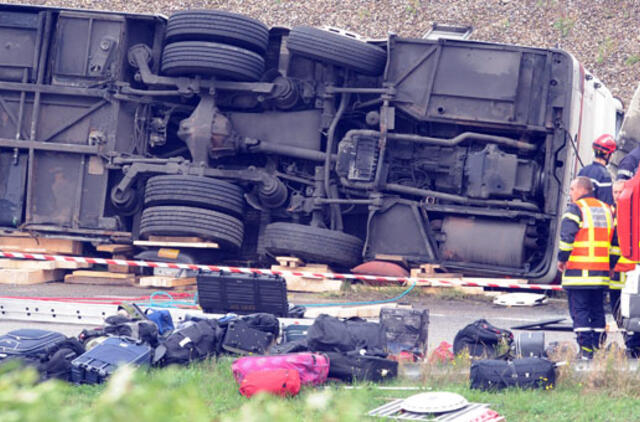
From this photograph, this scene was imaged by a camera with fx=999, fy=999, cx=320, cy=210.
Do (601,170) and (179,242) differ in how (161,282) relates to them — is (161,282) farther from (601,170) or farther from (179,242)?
(601,170)

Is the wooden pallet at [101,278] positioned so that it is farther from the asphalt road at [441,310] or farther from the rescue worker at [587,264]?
the rescue worker at [587,264]

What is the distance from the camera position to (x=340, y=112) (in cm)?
1147

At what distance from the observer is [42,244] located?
1179 centimetres

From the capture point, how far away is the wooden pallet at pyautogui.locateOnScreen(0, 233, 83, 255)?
463 inches

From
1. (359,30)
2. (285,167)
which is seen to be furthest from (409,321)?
(359,30)

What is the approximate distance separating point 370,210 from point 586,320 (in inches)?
Result: 172

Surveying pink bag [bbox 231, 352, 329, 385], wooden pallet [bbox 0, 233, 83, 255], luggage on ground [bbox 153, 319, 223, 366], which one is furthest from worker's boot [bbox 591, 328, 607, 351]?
wooden pallet [bbox 0, 233, 83, 255]

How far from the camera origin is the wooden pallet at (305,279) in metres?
10.9

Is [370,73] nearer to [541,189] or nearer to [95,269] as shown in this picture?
[541,189]

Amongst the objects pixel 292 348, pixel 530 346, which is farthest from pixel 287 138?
pixel 530 346

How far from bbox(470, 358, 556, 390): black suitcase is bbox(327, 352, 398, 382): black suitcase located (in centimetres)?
55

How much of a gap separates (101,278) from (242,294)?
3.67m

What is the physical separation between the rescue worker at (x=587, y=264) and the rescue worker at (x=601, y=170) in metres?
1.77

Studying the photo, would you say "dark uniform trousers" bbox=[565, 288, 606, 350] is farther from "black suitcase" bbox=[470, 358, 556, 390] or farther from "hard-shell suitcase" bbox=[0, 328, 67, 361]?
"hard-shell suitcase" bbox=[0, 328, 67, 361]
